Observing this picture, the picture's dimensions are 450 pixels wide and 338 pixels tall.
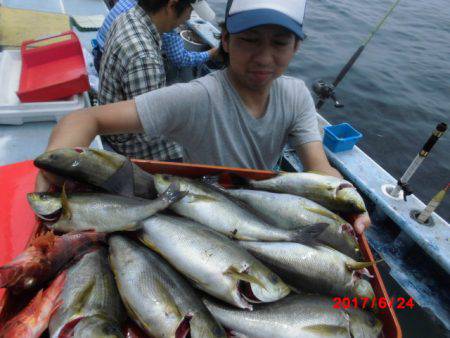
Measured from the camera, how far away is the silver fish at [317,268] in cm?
126

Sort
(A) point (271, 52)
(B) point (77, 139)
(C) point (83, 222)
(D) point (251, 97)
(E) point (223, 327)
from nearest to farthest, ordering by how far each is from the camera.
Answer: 1. (E) point (223, 327)
2. (C) point (83, 222)
3. (B) point (77, 139)
4. (A) point (271, 52)
5. (D) point (251, 97)

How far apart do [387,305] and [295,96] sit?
1365 millimetres

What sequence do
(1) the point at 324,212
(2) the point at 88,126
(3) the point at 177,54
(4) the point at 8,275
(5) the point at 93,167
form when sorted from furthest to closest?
(3) the point at 177,54 → (2) the point at 88,126 → (1) the point at 324,212 → (5) the point at 93,167 → (4) the point at 8,275

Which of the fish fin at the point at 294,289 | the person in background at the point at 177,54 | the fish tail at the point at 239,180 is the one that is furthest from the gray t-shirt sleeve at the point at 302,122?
the person in background at the point at 177,54

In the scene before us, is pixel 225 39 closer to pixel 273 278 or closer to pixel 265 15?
pixel 265 15

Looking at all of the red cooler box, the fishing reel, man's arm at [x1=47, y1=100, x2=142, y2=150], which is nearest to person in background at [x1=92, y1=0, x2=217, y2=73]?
the red cooler box

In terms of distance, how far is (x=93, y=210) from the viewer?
1.27 metres

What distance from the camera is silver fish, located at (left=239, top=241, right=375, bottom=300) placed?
1265 mm

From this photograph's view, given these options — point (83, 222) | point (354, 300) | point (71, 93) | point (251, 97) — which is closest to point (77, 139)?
point (83, 222)

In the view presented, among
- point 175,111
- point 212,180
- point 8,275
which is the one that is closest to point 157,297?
point 8,275

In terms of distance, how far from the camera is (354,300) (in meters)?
1.25

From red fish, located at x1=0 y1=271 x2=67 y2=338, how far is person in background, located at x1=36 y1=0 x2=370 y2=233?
53 centimetres

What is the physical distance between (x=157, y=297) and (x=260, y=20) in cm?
127

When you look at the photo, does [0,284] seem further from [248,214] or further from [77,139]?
[248,214]
